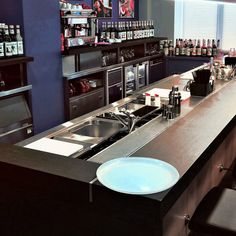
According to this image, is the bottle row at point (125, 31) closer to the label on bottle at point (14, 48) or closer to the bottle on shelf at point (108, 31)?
the bottle on shelf at point (108, 31)

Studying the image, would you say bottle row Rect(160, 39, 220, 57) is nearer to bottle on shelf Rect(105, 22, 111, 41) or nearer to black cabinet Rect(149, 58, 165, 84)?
black cabinet Rect(149, 58, 165, 84)

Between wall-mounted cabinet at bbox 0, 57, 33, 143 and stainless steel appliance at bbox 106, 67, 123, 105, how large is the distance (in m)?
1.65

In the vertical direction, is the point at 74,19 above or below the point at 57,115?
above

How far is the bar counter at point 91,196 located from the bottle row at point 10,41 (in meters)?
2.22

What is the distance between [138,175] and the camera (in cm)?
175

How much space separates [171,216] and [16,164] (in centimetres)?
77

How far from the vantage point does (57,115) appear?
5.01 meters

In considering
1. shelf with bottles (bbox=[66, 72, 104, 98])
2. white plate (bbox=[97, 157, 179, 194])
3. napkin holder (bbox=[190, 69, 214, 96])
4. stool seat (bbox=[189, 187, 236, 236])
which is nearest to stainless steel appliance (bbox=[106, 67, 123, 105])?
shelf with bottles (bbox=[66, 72, 104, 98])

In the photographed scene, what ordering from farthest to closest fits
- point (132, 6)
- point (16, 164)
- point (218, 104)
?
1. point (132, 6)
2. point (218, 104)
3. point (16, 164)

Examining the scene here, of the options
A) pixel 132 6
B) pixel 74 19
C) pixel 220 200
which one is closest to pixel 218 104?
pixel 220 200

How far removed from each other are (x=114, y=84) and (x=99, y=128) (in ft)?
10.2

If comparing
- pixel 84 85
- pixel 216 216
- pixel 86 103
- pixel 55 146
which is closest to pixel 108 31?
pixel 84 85

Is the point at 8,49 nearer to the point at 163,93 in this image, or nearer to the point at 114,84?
the point at 163,93

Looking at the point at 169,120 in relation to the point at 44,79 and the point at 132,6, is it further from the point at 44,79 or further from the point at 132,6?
the point at 132,6
